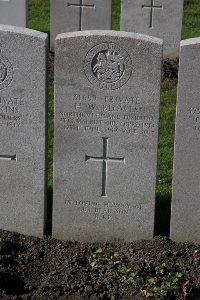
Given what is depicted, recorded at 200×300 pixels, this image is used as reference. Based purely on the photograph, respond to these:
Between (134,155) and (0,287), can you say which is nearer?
(0,287)

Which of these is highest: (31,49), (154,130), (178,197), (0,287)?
(31,49)

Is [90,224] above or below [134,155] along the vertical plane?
below

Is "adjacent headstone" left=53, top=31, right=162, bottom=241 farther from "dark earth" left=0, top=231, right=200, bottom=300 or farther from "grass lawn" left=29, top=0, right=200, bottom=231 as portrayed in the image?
"grass lawn" left=29, top=0, right=200, bottom=231

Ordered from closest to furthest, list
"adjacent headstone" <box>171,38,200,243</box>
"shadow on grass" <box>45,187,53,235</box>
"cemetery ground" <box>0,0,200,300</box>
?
"cemetery ground" <box>0,0,200,300</box>, "adjacent headstone" <box>171,38,200,243</box>, "shadow on grass" <box>45,187,53,235</box>

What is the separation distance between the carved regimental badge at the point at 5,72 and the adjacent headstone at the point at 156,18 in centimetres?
546

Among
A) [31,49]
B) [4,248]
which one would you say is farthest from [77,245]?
[31,49]

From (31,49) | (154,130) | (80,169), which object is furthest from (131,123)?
(31,49)

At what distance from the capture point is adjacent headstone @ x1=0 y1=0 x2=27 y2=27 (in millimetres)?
10516

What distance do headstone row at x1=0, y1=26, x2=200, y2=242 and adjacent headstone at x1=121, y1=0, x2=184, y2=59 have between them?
5.39 meters

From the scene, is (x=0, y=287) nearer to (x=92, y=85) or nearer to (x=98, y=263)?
(x=98, y=263)

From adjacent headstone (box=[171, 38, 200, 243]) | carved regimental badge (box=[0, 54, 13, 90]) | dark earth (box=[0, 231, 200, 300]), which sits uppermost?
carved regimental badge (box=[0, 54, 13, 90])

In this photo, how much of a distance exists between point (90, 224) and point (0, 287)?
3.41 ft

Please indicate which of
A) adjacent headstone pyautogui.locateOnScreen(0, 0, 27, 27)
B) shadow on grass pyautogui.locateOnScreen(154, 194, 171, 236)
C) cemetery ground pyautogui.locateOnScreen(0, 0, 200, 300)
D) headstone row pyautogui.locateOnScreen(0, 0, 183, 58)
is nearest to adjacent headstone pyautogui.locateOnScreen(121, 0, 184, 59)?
headstone row pyautogui.locateOnScreen(0, 0, 183, 58)

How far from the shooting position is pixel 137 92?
5.80 metres
